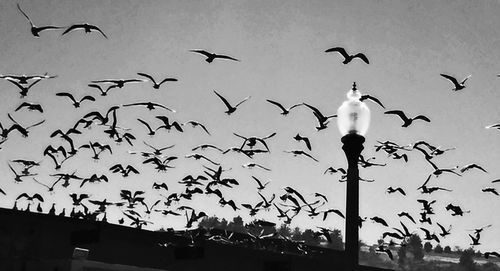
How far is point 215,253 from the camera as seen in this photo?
31.8ft

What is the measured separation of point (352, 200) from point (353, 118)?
130 cm

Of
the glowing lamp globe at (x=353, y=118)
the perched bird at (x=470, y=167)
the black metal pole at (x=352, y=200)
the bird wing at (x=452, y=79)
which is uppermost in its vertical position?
the bird wing at (x=452, y=79)

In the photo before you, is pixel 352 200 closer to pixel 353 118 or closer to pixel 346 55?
pixel 353 118

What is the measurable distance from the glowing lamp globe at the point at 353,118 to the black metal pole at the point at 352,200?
0.30 ft

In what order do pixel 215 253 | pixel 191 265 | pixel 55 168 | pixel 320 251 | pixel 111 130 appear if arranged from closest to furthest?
pixel 215 253, pixel 191 265, pixel 111 130, pixel 55 168, pixel 320 251

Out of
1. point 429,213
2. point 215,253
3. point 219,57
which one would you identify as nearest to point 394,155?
point 429,213

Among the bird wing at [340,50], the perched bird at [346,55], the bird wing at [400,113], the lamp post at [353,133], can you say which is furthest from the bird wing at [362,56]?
the lamp post at [353,133]

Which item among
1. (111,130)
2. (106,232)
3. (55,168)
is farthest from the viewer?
(55,168)

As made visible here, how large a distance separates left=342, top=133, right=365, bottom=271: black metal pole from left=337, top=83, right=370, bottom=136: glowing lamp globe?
0.09 metres

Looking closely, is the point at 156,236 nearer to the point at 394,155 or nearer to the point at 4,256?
the point at 4,256

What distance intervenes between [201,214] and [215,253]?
12500 mm

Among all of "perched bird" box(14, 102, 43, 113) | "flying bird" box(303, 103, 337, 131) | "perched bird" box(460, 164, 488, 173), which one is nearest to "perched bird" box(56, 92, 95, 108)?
"perched bird" box(14, 102, 43, 113)

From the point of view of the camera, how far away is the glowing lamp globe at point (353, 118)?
7.61 m

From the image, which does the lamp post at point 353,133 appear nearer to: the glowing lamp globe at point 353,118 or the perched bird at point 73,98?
the glowing lamp globe at point 353,118
